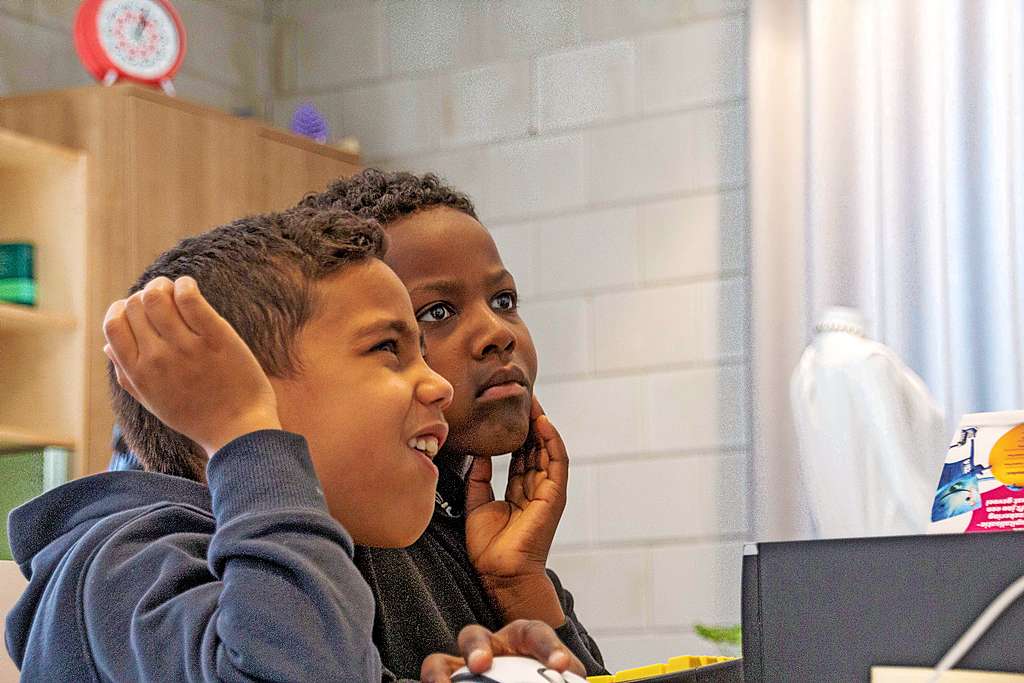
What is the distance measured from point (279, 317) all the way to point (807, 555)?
1.11ft

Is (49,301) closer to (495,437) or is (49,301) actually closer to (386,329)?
(495,437)

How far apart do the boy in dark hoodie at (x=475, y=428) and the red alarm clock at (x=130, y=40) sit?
1.90m

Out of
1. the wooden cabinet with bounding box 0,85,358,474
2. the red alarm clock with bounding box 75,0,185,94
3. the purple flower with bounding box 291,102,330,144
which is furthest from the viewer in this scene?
the purple flower with bounding box 291,102,330,144

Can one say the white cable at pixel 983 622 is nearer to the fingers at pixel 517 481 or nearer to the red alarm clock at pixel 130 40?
the fingers at pixel 517 481

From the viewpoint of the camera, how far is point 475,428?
1055 mm

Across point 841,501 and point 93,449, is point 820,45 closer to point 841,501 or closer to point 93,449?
point 841,501

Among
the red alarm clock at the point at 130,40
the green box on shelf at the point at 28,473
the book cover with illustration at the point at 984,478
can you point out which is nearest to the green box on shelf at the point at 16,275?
the green box on shelf at the point at 28,473

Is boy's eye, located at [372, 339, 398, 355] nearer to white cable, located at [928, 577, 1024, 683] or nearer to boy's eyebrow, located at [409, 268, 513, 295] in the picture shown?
boy's eyebrow, located at [409, 268, 513, 295]

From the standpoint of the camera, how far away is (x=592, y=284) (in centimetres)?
316

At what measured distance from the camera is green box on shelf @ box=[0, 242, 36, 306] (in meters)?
2.65

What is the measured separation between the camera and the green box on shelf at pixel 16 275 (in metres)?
2.65

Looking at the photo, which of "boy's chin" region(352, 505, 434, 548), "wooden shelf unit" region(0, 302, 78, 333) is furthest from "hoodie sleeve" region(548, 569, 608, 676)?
"wooden shelf unit" region(0, 302, 78, 333)

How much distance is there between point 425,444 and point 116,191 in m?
2.03

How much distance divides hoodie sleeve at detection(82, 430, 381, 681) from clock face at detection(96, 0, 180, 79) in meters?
2.30
